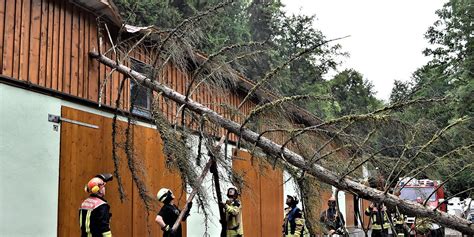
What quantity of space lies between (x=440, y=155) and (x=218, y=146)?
2.98 metres

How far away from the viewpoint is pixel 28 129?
297 inches

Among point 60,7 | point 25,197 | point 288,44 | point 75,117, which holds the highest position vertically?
point 288,44

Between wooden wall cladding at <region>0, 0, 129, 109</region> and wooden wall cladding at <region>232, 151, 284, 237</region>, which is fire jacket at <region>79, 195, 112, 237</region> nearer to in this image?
wooden wall cladding at <region>0, 0, 129, 109</region>

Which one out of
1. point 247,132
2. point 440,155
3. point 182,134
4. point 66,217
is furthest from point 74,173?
point 440,155

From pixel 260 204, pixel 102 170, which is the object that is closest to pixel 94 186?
pixel 102 170

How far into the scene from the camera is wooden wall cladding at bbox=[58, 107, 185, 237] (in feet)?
26.5

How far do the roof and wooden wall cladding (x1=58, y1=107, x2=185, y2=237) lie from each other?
2.00m

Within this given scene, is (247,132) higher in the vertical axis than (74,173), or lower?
higher

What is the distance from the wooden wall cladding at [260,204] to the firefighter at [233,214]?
123 inches

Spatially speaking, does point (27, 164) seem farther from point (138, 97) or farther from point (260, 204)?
point (260, 204)

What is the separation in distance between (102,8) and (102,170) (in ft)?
9.72

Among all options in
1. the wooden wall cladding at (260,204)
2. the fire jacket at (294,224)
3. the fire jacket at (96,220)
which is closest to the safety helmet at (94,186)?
the fire jacket at (96,220)

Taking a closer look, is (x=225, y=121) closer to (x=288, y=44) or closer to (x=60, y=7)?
(x=60, y=7)

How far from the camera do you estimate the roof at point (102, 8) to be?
8.97 metres
